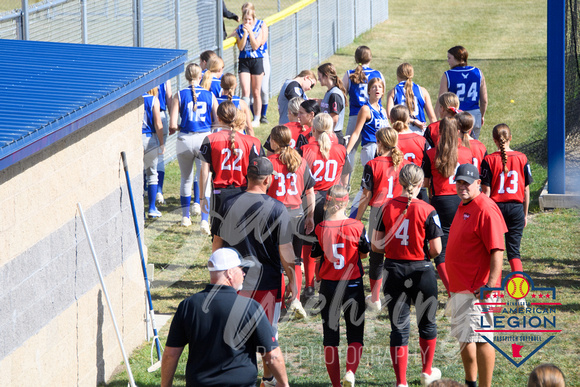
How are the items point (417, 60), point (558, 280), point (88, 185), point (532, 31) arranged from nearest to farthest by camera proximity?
point (88, 185) < point (558, 280) < point (417, 60) < point (532, 31)

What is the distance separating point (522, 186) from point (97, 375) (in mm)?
4664

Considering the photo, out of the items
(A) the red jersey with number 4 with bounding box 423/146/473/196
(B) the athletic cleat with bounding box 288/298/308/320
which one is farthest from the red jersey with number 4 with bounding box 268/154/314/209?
(A) the red jersey with number 4 with bounding box 423/146/473/196

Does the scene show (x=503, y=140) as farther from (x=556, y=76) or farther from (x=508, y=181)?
(x=556, y=76)

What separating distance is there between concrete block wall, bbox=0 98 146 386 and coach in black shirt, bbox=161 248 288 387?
4.51ft

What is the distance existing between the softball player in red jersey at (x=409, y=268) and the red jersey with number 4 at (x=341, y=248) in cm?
25

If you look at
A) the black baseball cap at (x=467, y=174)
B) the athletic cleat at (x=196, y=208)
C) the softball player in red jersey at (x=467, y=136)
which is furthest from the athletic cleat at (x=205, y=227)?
the black baseball cap at (x=467, y=174)

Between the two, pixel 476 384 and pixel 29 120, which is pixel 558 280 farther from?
pixel 29 120

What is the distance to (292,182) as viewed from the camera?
748 centimetres

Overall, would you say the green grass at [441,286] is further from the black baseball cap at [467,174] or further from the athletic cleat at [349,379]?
the black baseball cap at [467,174]

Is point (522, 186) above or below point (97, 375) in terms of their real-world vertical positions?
above

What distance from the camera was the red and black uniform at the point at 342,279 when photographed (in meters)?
6.17

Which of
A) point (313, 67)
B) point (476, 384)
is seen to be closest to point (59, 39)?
point (476, 384)

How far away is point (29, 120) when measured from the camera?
5.41m

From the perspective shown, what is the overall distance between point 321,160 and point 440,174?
128cm
